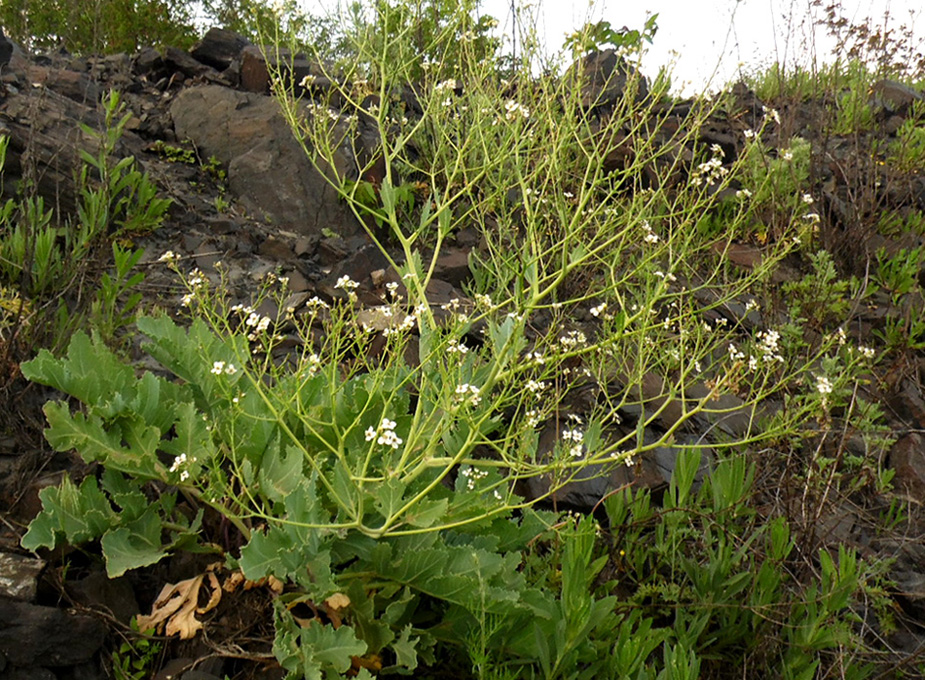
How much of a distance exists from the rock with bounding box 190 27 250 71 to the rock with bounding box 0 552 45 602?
577 centimetres

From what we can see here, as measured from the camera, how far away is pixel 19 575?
273 cm

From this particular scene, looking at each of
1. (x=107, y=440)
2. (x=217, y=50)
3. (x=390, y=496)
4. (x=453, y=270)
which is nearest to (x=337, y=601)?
(x=390, y=496)

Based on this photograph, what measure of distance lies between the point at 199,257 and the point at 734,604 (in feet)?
11.6

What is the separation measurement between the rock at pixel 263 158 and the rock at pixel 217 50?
1.26 m

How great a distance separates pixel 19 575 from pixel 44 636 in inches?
9.4

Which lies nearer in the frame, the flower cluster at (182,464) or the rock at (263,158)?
the flower cluster at (182,464)

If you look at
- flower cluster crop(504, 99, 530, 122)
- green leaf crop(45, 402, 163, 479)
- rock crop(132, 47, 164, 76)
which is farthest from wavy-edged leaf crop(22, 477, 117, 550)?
rock crop(132, 47, 164, 76)

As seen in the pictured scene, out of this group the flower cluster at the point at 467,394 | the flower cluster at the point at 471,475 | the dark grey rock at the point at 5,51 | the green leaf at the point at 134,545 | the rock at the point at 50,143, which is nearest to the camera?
the flower cluster at the point at 467,394

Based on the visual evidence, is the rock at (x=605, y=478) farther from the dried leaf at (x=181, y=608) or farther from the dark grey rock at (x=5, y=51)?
the dark grey rock at (x=5, y=51)

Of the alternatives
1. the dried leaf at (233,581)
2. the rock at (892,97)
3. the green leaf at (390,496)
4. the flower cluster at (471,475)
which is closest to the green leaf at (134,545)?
the dried leaf at (233,581)

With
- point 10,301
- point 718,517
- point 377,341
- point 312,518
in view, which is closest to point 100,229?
point 10,301

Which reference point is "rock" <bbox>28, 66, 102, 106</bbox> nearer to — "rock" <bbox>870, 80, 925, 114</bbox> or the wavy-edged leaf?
the wavy-edged leaf

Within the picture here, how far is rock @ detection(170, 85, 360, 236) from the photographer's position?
569cm

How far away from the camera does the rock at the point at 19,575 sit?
269 cm
